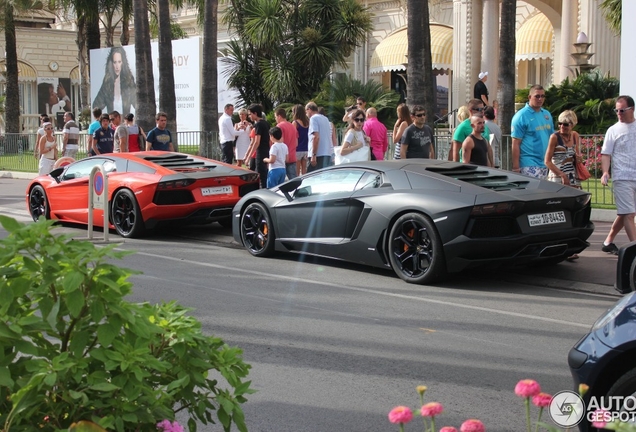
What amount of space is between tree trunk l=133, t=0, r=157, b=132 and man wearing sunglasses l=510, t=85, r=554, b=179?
1606cm

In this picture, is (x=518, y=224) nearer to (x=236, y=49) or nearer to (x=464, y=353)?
(x=464, y=353)

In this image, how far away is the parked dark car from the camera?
3.76 m

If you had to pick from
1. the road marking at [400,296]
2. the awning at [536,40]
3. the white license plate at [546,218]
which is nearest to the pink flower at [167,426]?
the road marking at [400,296]

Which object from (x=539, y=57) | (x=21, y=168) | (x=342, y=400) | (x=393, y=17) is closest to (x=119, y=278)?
(x=342, y=400)

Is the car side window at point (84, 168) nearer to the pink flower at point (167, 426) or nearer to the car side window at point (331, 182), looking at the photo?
the car side window at point (331, 182)

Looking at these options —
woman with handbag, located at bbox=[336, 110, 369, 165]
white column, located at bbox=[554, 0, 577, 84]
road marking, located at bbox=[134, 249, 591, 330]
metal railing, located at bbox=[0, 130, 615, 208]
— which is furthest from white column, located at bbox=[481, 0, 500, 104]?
road marking, located at bbox=[134, 249, 591, 330]

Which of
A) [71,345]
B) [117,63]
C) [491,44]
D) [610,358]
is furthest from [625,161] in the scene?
[117,63]

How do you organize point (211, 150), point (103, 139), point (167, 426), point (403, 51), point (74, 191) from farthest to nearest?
point (403, 51) → point (211, 150) → point (103, 139) → point (74, 191) → point (167, 426)

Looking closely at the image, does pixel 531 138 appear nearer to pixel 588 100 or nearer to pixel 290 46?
pixel 588 100

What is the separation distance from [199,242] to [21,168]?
1775cm

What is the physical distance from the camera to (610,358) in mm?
3812

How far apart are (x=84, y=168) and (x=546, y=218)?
7.75 metres

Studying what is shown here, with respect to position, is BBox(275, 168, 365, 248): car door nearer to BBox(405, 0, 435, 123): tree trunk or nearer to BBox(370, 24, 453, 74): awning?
BBox(405, 0, 435, 123): tree trunk

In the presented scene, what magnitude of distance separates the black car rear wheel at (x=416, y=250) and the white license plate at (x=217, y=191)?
4.10 meters
